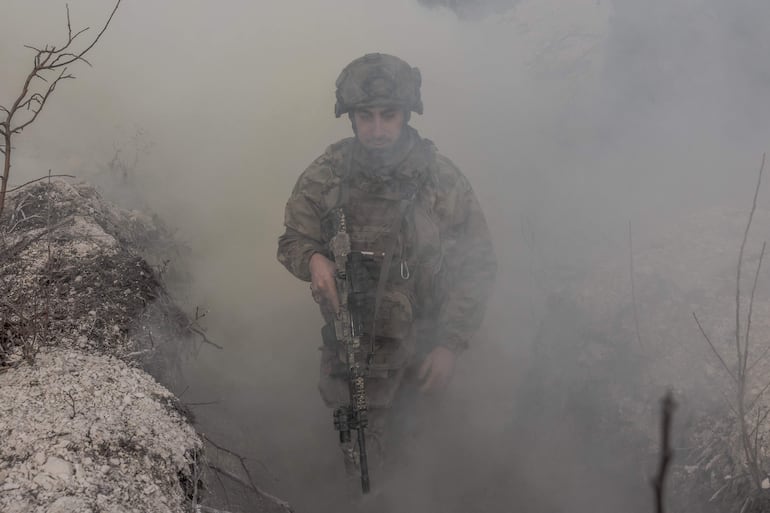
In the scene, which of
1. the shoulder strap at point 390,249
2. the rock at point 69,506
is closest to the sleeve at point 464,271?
the shoulder strap at point 390,249

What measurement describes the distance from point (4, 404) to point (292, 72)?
5195 mm

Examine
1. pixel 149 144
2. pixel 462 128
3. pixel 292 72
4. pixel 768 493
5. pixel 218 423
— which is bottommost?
pixel 768 493

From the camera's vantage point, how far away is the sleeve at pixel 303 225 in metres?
2.92

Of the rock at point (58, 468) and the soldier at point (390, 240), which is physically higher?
the soldier at point (390, 240)

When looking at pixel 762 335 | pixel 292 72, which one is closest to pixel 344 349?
pixel 762 335

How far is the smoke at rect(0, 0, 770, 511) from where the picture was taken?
12.2 feet

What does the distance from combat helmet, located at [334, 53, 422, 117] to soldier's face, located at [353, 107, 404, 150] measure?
0.04 meters

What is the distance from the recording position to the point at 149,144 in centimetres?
507

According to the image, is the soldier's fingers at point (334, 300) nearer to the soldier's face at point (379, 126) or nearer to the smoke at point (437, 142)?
the soldier's face at point (379, 126)

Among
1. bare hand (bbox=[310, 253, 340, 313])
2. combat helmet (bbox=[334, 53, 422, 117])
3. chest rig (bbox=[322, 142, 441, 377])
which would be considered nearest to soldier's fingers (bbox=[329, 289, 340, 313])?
bare hand (bbox=[310, 253, 340, 313])

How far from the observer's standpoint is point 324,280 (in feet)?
8.96

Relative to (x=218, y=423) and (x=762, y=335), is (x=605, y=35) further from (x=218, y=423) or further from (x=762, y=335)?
(x=218, y=423)

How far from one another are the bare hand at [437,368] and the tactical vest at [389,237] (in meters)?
0.13

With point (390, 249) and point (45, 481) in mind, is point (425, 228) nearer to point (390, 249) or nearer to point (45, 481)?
point (390, 249)
